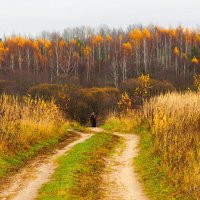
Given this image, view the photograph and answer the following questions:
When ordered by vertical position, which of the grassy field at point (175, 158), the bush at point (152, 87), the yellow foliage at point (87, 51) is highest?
the yellow foliage at point (87, 51)

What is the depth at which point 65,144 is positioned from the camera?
1870 cm

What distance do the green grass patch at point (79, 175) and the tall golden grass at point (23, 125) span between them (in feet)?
6.58

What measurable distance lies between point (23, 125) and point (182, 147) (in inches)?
330

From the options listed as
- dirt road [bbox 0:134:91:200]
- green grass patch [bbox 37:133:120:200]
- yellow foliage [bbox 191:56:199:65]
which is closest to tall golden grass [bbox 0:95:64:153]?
dirt road [bbox 0:134:91:200]

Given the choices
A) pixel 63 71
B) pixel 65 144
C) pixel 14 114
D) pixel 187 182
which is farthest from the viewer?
pixel 63 71

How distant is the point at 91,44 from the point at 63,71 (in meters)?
23.5

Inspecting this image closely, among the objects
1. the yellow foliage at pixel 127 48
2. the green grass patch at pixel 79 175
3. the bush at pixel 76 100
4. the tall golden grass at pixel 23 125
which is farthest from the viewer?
the yellow foliage at pixel 127 48

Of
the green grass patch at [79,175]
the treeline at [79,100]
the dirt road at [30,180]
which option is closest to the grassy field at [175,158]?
the green grass patch at [79,175]

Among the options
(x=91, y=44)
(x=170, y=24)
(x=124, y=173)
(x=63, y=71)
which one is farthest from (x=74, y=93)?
(x=170, y=24)

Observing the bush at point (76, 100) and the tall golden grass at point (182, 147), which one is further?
the bush at point (76, 100)

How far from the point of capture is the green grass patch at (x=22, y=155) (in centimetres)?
1227

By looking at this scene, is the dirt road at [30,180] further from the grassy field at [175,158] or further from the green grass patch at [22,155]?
the grassy field at [175,158]

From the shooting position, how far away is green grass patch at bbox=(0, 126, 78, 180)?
1227 centimetres

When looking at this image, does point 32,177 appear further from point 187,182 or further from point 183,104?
point 183,104
